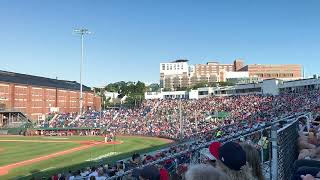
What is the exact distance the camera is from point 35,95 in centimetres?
8350

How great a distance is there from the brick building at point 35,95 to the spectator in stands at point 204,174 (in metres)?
74.4

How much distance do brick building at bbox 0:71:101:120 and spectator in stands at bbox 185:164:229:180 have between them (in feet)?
244

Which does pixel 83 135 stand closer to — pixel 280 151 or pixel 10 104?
pixel 10 104

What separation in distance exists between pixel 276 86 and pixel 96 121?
34.2 meters

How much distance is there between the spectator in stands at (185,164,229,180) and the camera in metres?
3.03

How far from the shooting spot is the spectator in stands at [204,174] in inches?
119

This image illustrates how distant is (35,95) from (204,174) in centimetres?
8437

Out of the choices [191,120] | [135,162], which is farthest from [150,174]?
[191,120]

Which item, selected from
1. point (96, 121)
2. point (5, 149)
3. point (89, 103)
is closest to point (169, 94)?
point (89, 103)

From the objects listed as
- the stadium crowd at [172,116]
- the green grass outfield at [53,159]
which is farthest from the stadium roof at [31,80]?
the green grass outfield at [53,159]

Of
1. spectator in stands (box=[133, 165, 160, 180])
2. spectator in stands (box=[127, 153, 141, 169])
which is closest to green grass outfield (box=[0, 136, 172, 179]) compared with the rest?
spectator in stands (box=[127, 153, 141, 169])

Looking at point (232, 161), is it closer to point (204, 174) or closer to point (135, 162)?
point (204, 174)

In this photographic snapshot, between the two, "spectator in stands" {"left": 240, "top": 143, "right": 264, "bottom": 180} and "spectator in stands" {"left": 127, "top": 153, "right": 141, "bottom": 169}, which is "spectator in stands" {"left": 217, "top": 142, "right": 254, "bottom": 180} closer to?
"spectator in stands" {"left": 240, "top": 143, "right": 264, "bottom": 180}

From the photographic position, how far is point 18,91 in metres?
78.1
